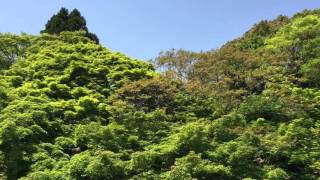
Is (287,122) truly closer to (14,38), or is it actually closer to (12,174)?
(12,174)

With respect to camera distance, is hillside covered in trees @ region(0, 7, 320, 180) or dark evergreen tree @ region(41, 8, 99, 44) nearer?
hillside covered in trees @ region(0, 7, 320, 180)

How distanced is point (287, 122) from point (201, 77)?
379 inches

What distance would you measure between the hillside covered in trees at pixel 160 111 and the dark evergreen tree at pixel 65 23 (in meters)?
6.01

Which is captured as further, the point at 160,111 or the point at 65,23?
the point at 65,23

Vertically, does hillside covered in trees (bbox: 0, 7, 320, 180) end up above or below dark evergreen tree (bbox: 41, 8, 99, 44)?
below

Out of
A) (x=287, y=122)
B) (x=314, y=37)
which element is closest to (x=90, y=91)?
(x=287, y=122)

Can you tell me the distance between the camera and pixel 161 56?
4528 cm

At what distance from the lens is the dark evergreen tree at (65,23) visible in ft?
164

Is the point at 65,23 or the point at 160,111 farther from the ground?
the point at 65,23

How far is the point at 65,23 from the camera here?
5053 centimetres

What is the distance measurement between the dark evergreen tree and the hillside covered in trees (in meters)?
6.01

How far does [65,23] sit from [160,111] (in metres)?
22.1

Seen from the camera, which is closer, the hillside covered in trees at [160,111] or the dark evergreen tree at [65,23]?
the hillside covered in trees at [160,111]

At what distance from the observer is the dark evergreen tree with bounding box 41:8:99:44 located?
5009cm
